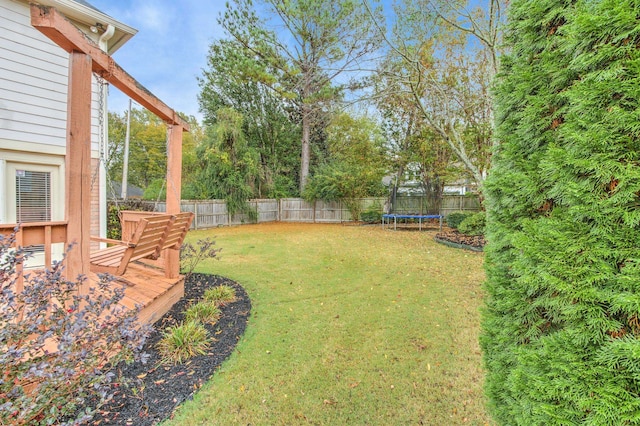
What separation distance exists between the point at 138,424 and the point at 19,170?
5.08m

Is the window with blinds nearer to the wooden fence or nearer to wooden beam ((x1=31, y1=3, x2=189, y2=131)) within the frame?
wooden beam ((x1=31, y1=3, x2=189, y2=131))

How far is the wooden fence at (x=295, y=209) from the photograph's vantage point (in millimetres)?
13367

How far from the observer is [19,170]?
4613 mm

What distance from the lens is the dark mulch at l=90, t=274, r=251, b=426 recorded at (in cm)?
190

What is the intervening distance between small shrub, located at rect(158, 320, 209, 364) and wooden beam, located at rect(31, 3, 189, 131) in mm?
2644

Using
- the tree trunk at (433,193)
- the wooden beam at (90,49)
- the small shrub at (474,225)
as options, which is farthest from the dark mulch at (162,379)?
the tree trunk at (433,193)

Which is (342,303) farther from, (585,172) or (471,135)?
(471,135)

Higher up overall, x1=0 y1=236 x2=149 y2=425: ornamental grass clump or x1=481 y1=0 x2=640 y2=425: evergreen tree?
x1=481 y1=0 x2=640 y2=425: evergreen tree

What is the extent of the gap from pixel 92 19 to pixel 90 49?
3.96 meters

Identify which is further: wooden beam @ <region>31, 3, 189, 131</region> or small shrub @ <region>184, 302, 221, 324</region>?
small shrub @ <region>184, 302, 221, 324</region>

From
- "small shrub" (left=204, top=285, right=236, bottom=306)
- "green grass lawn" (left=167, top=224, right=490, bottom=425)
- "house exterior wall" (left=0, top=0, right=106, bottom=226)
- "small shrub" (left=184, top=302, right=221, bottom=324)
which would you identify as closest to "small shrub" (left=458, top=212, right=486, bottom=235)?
"green grass lawn" (left=167, top=224, right=490, bottom=425)

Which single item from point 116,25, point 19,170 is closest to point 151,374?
point 19,170

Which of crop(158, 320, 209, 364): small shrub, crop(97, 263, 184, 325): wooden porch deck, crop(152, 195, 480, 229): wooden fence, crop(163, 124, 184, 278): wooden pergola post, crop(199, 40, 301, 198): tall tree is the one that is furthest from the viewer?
crop(199, 40, 301, 198): tall tree

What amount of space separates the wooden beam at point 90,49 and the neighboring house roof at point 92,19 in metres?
3.14
